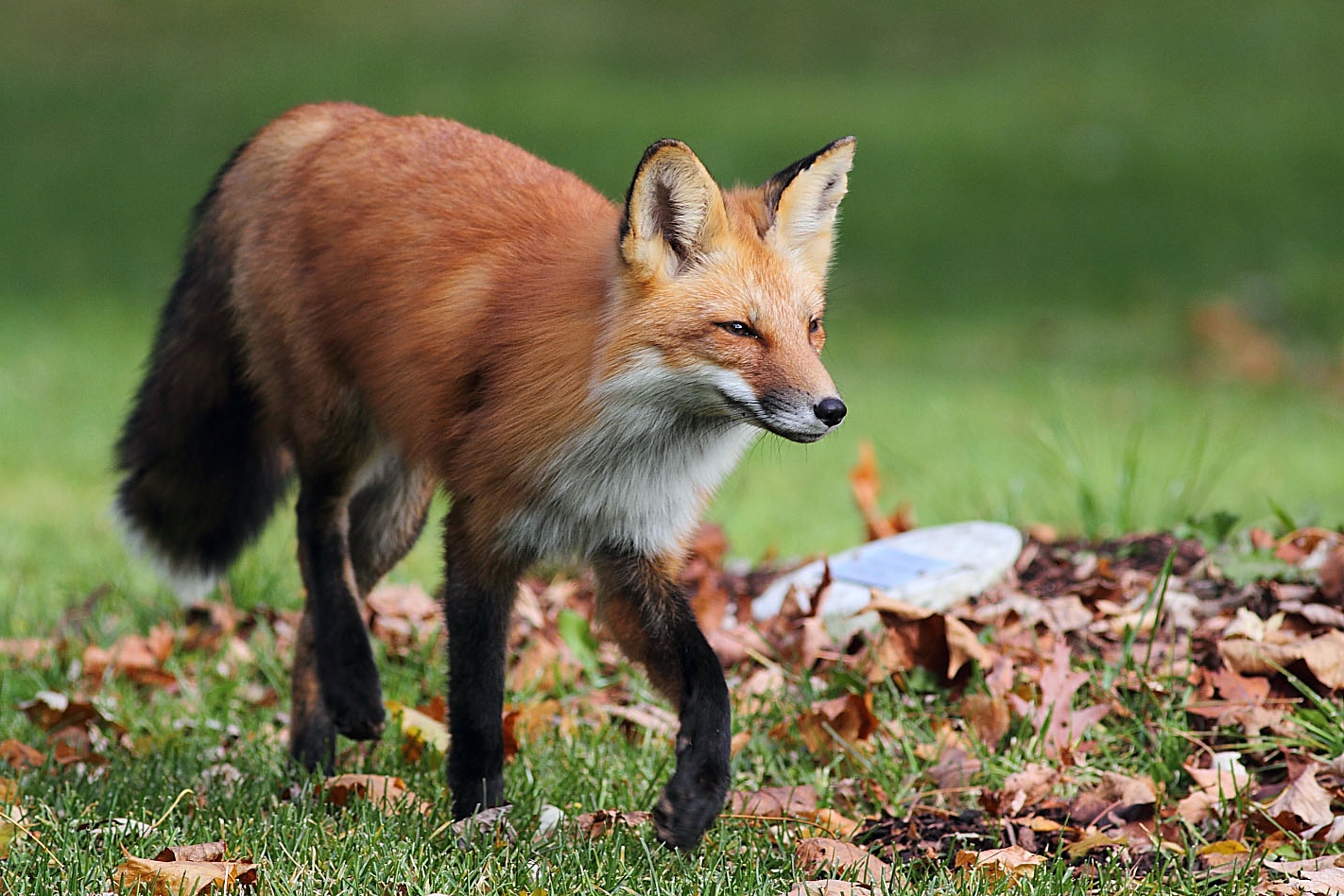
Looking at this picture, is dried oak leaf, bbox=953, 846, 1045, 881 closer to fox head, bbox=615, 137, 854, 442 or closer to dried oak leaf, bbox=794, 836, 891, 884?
dried oak leaf, bbox=794, 836, 891, 884

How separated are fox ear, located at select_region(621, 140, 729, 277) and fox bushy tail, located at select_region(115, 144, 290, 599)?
5.78 feet

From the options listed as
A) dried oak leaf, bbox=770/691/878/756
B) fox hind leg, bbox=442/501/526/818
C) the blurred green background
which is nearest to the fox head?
fox hind leg, bbox=442/501/526/818

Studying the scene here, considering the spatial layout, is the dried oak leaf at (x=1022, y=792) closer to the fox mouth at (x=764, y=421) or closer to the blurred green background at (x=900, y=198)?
the fox mouth at (x=764, y=421)

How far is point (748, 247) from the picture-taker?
3443mm

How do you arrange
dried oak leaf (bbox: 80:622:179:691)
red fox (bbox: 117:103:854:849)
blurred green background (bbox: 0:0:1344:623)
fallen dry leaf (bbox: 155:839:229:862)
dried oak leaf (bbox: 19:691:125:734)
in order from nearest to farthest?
fallen dry leaf (bbox: 155:839:229:862)
red fox (bbox: 117:103:854:849)
dried oak leaf (bbox: 19:691:125:734)
dried oak leaf (bbox: 80:622:179:691)
blurred green background (bbox: 0:0:1344:623)

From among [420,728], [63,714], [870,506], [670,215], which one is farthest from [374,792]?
[870,506]

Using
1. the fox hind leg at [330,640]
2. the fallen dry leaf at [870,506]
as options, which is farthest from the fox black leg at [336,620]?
the fallen dry leaf at [870,506]

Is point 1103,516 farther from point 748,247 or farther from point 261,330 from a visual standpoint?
point 261,330

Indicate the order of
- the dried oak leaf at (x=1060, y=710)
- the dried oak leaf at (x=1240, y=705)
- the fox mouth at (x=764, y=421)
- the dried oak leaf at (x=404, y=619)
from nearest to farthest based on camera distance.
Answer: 1. the fox mouth at (x=764, y=421)
2. the dried oak leaf at (x=1240, y=705)
3. the dried oak leaf at (x=1060, y=710)
4. the dried oak leaf at (x=404, y=619)

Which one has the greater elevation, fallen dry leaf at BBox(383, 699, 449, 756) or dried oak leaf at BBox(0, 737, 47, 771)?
fallen dry leaf at BBox(383, 699, 449, 756)

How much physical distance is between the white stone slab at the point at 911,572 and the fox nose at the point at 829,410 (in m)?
1.46

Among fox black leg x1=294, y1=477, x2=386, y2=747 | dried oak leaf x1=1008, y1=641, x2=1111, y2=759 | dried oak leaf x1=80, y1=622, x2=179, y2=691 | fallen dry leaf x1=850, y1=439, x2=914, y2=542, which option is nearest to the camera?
dried oak leaf x1=1008, y1=641, x2=1111, y2=759

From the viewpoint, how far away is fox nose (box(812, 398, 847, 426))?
10.3ft

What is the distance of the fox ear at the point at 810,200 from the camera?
3520 mm
